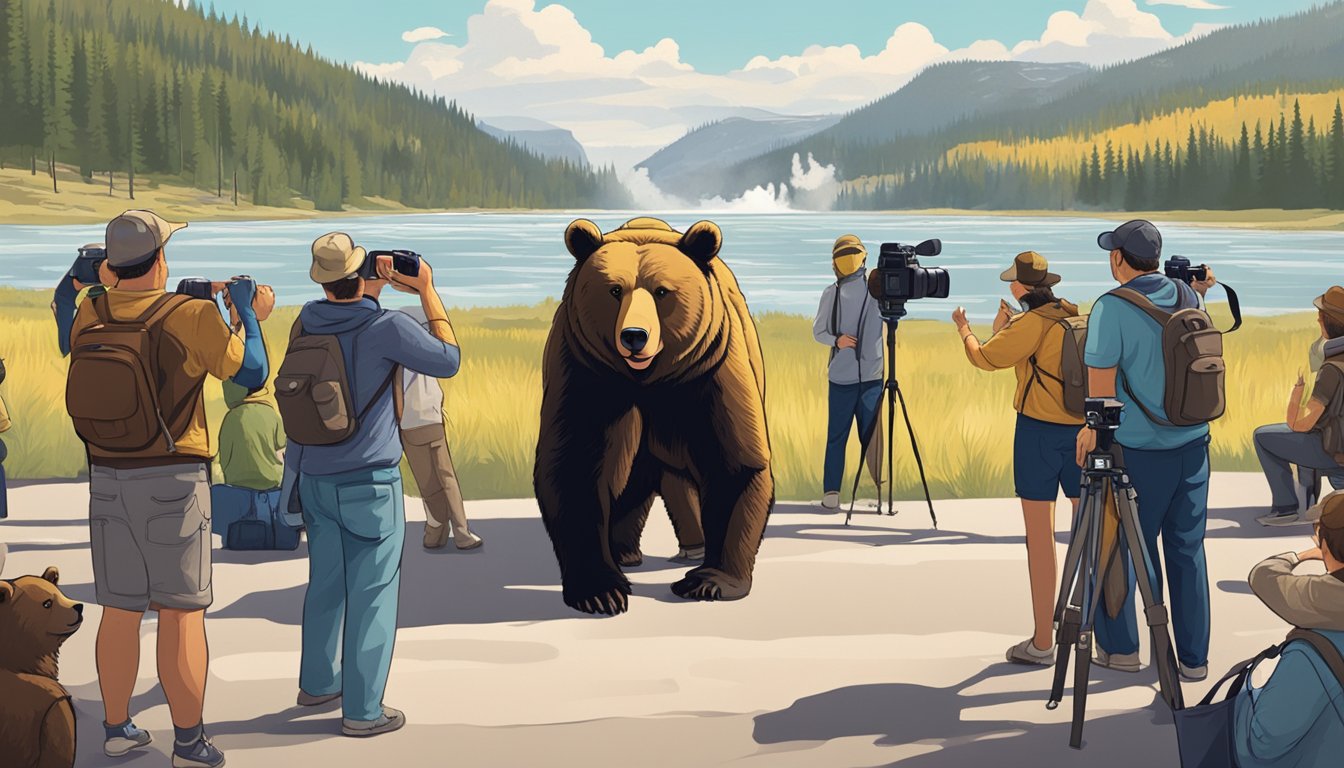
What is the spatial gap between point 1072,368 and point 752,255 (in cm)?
8277

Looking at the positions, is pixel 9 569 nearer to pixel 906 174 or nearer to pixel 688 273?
pixel 688 273

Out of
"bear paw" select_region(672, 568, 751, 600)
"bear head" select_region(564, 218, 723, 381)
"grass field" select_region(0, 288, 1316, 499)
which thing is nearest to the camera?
"bear head" select_region(564, 218, 723, 381)

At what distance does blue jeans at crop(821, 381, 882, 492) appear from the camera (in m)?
8.97

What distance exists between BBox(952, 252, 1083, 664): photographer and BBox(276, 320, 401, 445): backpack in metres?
2.50

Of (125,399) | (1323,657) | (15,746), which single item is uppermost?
(125,399)

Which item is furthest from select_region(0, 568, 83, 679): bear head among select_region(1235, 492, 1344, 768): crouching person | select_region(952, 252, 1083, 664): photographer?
select_region(952, 252, 1083, 664): photographer

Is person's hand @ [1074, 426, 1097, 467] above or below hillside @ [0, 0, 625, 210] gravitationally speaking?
below

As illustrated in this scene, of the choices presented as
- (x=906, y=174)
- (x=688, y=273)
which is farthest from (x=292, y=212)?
(x=688, y=273)

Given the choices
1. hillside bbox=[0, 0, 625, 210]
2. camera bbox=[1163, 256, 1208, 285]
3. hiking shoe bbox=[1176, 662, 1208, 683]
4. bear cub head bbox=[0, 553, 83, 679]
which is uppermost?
hillside bbox=[0, 0, 625, 210]

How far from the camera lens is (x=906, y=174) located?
159m

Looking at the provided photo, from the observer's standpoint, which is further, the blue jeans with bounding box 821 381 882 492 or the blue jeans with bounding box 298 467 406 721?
the blue jeans with bounding box 821 381 882 492

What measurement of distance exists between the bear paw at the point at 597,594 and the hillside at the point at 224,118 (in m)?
85.6

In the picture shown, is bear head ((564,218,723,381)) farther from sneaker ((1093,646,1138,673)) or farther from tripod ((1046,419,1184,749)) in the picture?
sneaker ((1093,646,1138,673))

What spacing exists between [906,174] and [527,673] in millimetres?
158250
